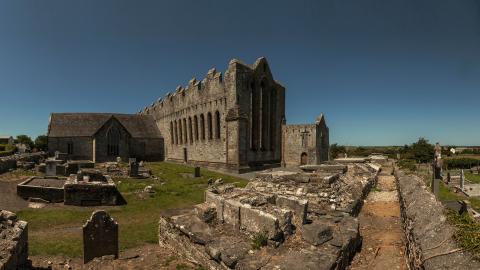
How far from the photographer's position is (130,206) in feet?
54.0

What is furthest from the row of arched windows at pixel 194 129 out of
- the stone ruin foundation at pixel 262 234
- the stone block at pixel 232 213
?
the stone block at pixel 232 213

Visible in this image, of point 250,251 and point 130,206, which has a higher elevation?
point 250,251

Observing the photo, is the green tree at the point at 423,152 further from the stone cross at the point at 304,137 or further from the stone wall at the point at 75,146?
the stone wall at the point at 75,146

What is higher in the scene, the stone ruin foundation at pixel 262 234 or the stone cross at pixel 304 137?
the stone cross at pixel 304 137

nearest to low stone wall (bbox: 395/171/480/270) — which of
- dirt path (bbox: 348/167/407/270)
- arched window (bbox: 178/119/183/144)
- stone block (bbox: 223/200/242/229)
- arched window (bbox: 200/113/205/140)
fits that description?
dirt path (bbox: 348/167/407/270)

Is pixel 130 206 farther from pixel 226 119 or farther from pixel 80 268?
pixel 226 119

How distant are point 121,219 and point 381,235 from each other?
1106cm

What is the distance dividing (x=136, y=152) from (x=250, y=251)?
46.5m

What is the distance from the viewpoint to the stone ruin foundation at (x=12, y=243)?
19.2ft

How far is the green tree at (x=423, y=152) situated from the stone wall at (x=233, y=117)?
3633 cm

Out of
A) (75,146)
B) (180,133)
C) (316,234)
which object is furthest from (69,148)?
(316,234)

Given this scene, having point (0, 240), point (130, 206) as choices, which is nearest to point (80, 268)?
point (0, 240)

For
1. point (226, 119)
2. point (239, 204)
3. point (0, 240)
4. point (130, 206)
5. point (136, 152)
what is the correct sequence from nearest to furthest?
point (0, 240) → point (239, 204) → point (130, 206) → point (226, 119) → point (136, 152)

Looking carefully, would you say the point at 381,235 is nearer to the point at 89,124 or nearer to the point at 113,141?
the point at 113,141
